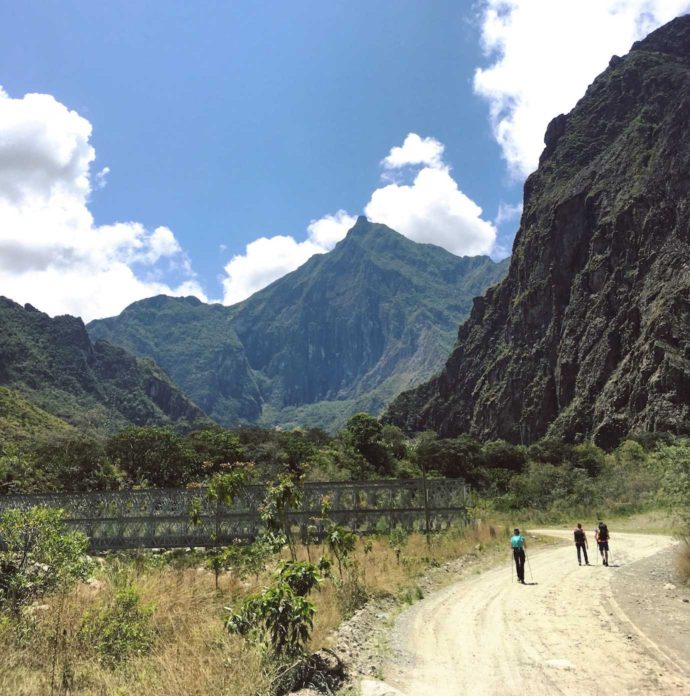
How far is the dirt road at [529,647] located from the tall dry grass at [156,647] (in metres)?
2.13

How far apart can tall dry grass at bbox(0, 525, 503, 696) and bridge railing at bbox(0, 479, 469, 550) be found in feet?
49.4

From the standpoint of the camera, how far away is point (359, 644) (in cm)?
1178

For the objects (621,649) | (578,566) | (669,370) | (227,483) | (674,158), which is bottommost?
(578,566)

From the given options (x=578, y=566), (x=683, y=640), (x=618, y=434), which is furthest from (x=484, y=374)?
(x=683, y=640)

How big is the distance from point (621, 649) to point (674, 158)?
15675 centimetres

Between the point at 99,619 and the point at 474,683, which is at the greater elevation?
the point at 99,619

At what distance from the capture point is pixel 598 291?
146 m

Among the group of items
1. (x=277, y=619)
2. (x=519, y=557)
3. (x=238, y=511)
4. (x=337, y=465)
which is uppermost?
(x=277, y=619)

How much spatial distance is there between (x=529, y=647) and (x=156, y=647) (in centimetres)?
752

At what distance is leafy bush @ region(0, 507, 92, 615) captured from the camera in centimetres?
1042

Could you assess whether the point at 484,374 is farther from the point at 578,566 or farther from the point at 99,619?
the point at 99,619

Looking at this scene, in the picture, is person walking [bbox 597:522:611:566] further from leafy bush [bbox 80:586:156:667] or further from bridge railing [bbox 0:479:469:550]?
leafy bush [bbox 80:586:156:667]

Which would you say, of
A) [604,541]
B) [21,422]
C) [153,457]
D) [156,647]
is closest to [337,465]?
[153,457]

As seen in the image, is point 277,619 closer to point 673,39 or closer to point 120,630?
point 120,630
